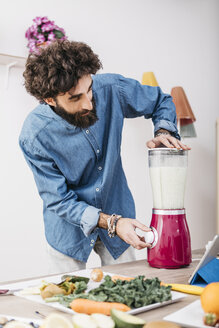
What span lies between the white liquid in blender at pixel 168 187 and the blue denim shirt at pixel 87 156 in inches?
8.8

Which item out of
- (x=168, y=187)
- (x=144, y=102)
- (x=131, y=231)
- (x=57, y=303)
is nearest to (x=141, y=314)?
(x=57, y=303)

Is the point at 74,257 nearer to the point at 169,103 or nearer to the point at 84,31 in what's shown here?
the point at 169,103

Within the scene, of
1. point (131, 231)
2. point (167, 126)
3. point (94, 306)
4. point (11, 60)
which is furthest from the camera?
point (11, 60)

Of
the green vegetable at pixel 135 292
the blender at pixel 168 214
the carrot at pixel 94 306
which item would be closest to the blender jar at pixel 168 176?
the blender at pixel 168 214

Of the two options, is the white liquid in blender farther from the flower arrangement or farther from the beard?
the flower arrangement

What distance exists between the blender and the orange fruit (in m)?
0.47

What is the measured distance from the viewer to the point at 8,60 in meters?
2.33

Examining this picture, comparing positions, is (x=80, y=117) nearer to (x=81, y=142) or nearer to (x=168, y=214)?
(x=81, y=142)

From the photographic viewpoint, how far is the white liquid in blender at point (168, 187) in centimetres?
127

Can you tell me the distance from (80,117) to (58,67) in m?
0.19

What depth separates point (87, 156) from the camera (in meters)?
1.51

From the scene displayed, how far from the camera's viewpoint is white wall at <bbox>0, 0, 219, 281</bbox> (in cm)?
243

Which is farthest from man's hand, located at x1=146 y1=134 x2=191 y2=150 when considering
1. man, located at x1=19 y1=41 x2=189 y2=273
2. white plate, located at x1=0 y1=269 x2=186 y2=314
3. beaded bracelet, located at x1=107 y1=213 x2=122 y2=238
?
white plate, located at x1=0 y1=269 x2=186 y2=314

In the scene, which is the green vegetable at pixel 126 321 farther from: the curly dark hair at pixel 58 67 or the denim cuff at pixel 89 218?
the curly dark hair at pixel 58 67
